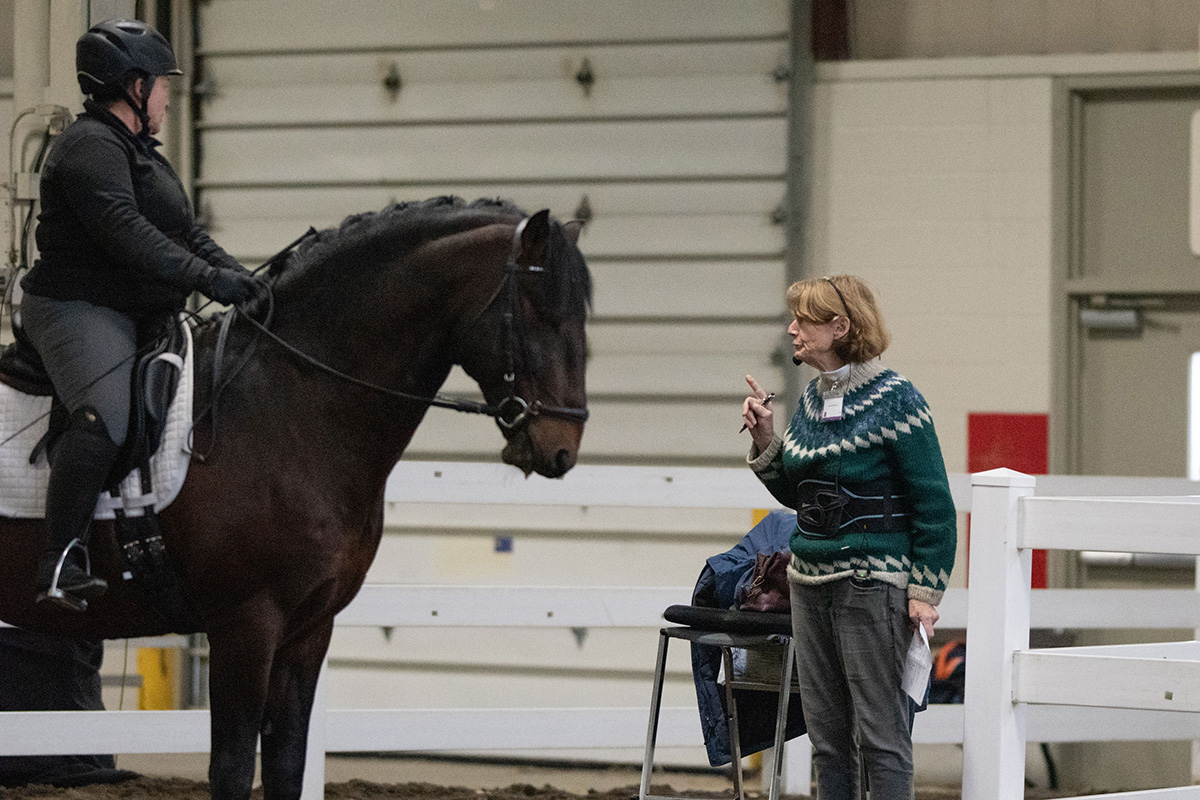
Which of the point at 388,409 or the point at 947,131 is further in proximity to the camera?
the point at 947,131

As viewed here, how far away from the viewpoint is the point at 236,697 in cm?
264

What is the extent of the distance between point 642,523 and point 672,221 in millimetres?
1421

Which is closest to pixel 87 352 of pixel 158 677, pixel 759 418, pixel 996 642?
pixel 759 418

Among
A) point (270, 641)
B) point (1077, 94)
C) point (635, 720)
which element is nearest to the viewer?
point (270, 641)

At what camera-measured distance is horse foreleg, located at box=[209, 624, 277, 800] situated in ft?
8.65

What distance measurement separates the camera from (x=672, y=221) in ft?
18.9

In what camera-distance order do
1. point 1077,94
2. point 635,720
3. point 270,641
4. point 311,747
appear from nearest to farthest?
point 270,641 < point 311,747 < point 635,720 < point 1077,94

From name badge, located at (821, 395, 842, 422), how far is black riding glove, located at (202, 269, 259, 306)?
4.22ft

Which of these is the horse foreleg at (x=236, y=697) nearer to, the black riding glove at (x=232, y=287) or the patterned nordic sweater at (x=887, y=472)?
the black riding glove at (x=232, y=287)

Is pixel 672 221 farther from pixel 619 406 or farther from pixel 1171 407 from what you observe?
pixel 1171 407

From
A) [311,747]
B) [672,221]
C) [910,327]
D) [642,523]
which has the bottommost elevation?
[311,747]

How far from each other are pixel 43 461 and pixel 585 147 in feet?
11.7

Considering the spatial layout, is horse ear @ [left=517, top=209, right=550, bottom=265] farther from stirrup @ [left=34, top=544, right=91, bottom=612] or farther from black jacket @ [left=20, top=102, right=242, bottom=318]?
stirrup @ [left=34, top=544, right=91, bottom=612]

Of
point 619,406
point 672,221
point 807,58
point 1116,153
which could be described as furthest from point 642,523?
point 1116,153
